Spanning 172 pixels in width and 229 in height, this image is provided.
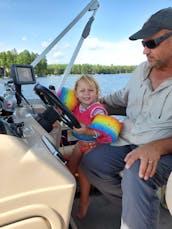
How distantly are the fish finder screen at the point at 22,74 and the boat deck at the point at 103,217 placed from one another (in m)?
0.77

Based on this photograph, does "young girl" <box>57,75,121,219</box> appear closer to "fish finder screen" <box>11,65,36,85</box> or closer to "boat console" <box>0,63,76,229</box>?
"fish finder screen" <box>11,65,36,85</box>

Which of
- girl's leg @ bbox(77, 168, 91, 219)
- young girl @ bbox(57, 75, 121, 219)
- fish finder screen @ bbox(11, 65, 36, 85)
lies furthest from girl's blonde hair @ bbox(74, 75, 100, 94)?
girl's leg @ bbox(77, 168, 91, 219)

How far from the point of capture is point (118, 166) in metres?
1.61

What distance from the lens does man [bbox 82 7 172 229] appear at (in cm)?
126

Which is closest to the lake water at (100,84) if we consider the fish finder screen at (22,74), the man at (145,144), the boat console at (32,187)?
the fish finder screen at (22,74)

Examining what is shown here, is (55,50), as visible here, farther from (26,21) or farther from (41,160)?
(41,160)

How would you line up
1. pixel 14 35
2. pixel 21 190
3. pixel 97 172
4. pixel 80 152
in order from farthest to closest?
pixel 14 35
pixel 80 152
pixel 97 172
pixel 21 190

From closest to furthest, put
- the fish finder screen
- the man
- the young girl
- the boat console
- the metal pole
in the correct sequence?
the boat console → the man → the fish finder screen → the young girl → the metal pole

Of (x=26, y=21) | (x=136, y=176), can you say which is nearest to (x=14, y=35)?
(x=26, y=21)

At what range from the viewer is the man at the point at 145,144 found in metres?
1.26

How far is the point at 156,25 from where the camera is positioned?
1549 mm

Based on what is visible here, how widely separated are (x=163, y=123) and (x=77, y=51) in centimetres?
200

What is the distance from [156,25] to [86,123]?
25.2 inches

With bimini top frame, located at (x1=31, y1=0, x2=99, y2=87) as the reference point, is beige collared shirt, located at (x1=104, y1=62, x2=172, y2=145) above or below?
below
